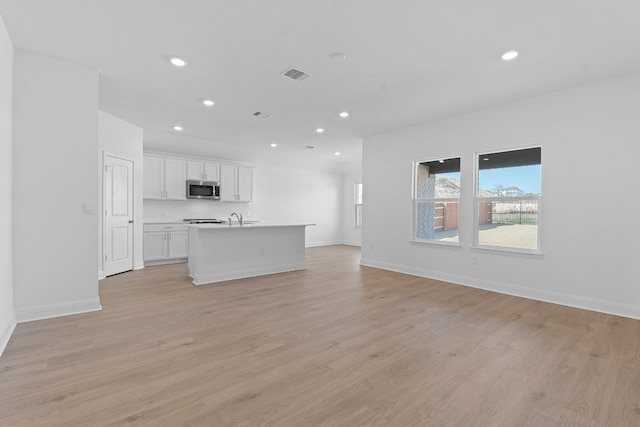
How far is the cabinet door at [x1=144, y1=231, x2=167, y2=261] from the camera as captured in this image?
20.7 feet

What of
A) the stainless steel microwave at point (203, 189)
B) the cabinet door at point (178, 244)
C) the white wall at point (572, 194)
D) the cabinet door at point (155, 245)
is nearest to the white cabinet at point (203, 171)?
the stainless steel microwave at point (203, 189)

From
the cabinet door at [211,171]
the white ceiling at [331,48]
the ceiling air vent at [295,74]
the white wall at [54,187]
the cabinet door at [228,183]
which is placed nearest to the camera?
the white ceiling at [331,48]

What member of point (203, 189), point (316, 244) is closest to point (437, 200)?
point (316, 244)

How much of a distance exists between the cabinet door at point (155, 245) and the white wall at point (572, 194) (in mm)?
5556

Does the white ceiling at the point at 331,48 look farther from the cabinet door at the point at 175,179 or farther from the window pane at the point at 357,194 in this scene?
the window pane at the point at 357,194

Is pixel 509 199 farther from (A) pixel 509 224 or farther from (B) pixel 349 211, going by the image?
(B) pixel 349 211

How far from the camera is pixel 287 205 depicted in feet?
30.7

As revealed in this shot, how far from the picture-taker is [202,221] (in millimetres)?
7266

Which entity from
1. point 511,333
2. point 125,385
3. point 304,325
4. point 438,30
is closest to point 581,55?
point 438,30

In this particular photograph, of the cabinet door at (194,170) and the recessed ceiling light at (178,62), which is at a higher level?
the recessed ceiling light at (178,62)

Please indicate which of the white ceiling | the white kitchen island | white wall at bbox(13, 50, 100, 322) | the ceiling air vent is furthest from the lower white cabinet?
the ceiling air vent

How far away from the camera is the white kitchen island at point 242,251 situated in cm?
484

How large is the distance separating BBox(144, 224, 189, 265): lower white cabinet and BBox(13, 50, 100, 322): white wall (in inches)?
118

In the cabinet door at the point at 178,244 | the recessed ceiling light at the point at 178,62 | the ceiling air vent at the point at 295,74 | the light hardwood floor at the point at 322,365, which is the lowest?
the light hardwood floor at the point at 322,365
